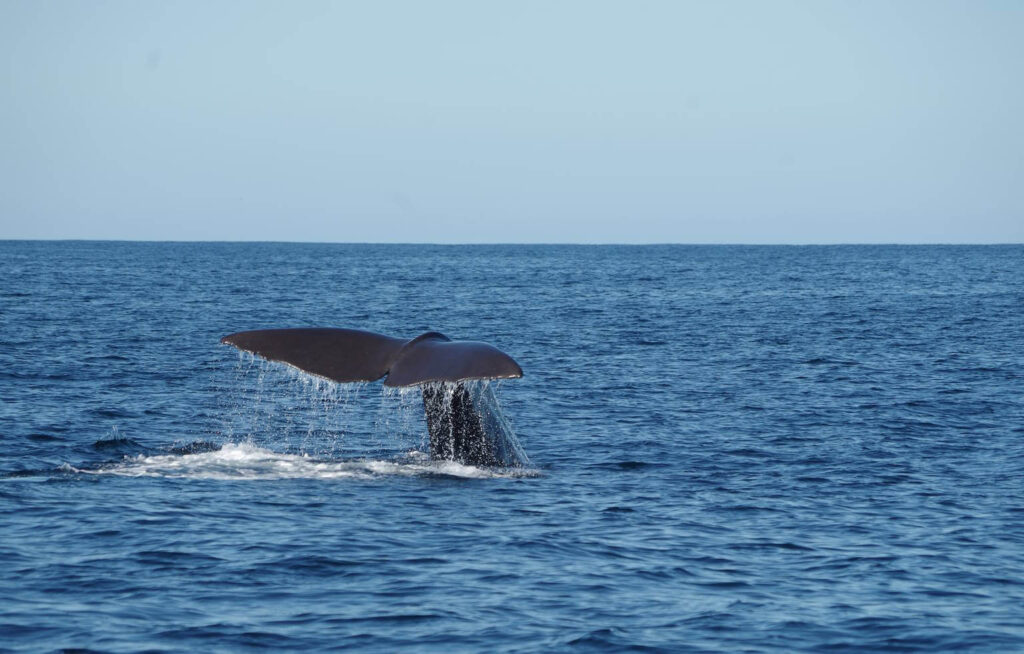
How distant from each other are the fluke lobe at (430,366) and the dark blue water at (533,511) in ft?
1.72

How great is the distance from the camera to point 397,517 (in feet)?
41.2

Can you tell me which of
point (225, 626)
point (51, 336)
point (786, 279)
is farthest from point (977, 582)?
point (786, 279)

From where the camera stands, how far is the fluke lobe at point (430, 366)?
11.3 m

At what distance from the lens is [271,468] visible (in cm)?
1527

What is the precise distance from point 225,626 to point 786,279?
79.1 meters

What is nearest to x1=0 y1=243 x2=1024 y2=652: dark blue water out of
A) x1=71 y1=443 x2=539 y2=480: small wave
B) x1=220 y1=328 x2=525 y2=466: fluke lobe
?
x1=71 y1=443 x2=539 y2=480: small wave

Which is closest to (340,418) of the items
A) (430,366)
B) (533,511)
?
(533,511)

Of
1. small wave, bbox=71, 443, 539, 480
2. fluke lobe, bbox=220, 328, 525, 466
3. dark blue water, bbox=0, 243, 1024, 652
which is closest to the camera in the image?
dark blue water, bbox=0, 243, 1024, 652

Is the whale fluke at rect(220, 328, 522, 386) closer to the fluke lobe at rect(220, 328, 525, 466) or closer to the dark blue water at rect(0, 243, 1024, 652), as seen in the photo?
the fluke lobe at rect(220, 328, 525, 466)

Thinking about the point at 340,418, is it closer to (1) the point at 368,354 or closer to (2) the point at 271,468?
(2) the point at 271,468

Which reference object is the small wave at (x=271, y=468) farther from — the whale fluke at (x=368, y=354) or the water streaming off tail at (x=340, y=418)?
the whale fluke at (x=368, y=354)

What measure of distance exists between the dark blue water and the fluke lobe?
523 millimetres

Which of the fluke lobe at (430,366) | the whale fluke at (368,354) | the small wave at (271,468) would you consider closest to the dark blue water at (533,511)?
the small wave at (271,468)

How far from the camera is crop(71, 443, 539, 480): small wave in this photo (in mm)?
14594
